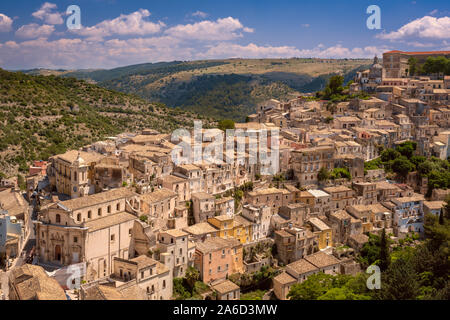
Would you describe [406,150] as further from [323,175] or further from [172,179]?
[172,179]

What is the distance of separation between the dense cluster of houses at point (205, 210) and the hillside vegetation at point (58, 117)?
49.1ft

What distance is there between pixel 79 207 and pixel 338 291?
17819 mm

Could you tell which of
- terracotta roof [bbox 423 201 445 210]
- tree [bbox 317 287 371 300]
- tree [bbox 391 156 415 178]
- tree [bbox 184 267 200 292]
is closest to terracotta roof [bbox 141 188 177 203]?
tree [bbox 184 267 200 292]

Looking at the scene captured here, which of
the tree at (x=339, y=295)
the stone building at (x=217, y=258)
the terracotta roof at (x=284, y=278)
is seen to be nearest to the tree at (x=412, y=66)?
the terracotta roof at (x=284, y=278)

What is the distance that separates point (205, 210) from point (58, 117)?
1692 inches

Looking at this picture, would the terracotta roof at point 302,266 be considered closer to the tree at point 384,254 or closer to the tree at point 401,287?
the tree at point 384,254

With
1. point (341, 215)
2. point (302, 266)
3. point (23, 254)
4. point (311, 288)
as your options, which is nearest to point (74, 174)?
point (23, 254)

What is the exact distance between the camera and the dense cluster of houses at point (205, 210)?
95.0 ft

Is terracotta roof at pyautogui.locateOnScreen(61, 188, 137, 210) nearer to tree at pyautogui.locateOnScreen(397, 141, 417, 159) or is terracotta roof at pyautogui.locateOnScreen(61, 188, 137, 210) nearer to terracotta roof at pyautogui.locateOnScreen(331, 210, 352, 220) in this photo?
terracotta roof at pyautogui.locateOnScreen(331, 210, 352, 220)

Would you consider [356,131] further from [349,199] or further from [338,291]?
[338,291]

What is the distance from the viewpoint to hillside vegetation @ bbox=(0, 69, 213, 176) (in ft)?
190

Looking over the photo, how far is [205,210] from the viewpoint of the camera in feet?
122
